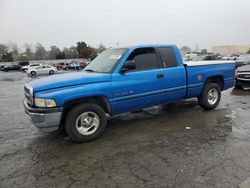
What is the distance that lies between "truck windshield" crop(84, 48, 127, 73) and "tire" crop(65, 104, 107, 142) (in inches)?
37.7

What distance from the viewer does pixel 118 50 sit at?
5188mm

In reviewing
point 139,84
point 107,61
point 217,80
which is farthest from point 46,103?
point 217,80

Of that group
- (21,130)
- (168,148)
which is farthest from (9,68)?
(168,148)

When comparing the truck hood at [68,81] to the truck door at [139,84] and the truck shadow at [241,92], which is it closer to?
the truck door at [139,84]

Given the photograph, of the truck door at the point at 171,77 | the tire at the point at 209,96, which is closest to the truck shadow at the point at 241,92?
the tire at the point at 209,96

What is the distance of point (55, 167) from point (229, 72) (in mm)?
5931

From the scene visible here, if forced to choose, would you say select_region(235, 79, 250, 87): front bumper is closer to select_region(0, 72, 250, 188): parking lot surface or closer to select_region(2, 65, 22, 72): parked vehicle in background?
select_region(0, 72, 250, 188): parking lot surface

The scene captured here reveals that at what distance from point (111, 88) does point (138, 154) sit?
58.1 inches

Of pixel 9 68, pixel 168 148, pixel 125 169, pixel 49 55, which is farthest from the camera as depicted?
pixel 49 55

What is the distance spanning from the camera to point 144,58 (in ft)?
17.0

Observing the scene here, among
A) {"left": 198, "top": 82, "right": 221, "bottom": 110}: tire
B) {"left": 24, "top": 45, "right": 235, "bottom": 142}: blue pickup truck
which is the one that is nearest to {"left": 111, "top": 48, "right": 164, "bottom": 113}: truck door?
{"left": 24, "top": 45, "right": 235, "bottom": 142}: blue pickup truck

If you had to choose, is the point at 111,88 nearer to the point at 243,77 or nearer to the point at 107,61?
the point at 107,61

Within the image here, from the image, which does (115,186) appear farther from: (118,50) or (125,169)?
(118,50)

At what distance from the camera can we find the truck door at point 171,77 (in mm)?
5293
